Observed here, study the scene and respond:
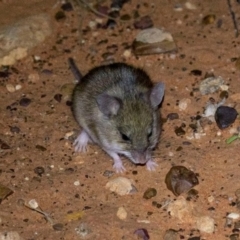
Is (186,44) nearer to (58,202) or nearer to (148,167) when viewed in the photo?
(148,167)

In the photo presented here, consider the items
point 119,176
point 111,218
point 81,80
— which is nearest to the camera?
point 111,218

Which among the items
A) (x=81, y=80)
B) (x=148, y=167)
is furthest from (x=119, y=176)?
(x=81, y=80)

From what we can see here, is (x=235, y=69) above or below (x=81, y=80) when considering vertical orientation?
below

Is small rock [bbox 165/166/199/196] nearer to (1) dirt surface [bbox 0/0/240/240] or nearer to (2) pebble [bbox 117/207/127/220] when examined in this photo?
(1) dirt surface [bbox 0/0/240/240]

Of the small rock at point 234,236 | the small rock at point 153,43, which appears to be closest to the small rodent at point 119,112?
the small rock at point 153,43

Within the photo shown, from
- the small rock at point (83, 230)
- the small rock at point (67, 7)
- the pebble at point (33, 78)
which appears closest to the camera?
the small rock at point (83, 230)

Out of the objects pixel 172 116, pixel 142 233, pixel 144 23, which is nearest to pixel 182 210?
pixel 142 233

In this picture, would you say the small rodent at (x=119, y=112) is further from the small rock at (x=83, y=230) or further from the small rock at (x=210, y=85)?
the small rock at (x=83, y=230)
